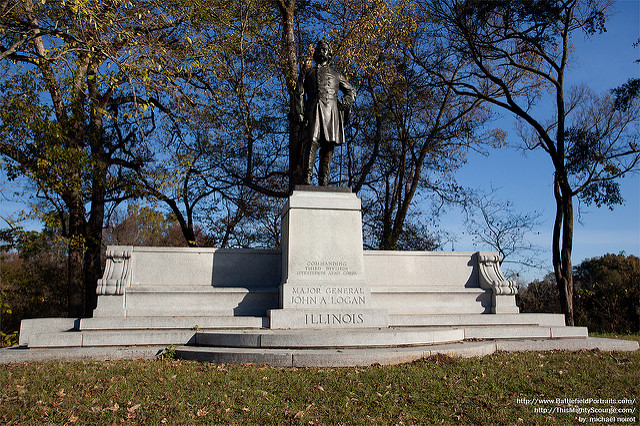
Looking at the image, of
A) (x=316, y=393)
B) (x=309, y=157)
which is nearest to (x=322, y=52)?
(x=309, y=157)

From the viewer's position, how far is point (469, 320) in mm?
9211

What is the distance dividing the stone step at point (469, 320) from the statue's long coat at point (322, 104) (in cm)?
364

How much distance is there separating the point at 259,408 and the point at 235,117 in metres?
13.0

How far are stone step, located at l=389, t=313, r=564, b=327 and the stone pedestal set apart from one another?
1.99 ft

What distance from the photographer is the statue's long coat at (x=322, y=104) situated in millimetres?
9875

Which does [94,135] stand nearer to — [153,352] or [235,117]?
[235,117]

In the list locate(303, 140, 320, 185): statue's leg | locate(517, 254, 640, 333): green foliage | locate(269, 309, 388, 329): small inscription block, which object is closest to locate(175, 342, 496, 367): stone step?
locate(269, 309, 388, 329): small inscription block

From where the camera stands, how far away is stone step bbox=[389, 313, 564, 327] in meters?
8.88

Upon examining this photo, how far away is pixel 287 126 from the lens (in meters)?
18.8

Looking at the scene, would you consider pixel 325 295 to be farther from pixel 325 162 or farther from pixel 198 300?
pixel 325 162

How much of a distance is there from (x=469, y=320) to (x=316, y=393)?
4.83 meters

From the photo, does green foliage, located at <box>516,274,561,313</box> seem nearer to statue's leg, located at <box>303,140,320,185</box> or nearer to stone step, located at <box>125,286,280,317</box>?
statue's leg, located at <box>303,140,320,185</box>

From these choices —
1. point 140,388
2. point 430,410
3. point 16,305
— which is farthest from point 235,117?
point 430,410

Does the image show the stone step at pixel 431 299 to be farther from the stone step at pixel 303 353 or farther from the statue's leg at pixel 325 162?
the statue's leg at pixel 325 162
